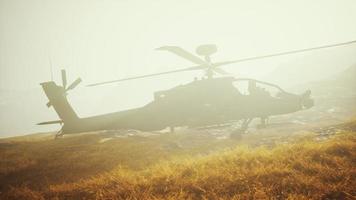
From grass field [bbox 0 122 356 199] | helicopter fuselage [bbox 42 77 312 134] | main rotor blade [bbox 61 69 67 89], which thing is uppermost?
main rotor blade [bbox 61 69 67 89]

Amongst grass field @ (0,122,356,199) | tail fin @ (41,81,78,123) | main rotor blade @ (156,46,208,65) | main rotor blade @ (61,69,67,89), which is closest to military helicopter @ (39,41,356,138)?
main rotor blade @ (156,46,208,65)

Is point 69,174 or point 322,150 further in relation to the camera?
point 69,174

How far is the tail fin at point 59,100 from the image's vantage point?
1313cm

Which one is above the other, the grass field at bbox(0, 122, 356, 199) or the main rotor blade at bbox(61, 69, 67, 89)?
the main rotor blade at bbox(61, 69, 67, 89)

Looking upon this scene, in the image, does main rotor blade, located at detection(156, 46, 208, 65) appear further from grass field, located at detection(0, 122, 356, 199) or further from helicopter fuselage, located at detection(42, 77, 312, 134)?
grass field, located at detection(0, 122, 356, 199)

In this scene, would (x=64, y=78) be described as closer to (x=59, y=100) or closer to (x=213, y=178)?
(x=59, y=100)

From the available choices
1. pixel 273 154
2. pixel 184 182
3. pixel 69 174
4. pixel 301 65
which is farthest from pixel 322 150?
pixel 301 65

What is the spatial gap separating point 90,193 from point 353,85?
187 feet

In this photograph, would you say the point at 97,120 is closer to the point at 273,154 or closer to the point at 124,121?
the point at 124,121

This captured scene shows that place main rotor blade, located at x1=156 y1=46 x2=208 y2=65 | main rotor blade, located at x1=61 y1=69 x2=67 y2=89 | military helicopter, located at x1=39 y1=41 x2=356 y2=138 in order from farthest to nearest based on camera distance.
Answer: main rotor blade, located at x1=61 y1=69 x2=67 y2=89, military helicopter, located at x1=39 y1=41 x2=356 y2=138, main rotor blade, located at x1=156 y1=46 x2=208 y2=65

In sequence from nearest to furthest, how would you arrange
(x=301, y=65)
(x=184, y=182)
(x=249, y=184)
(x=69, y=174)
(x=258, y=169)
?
(x=249, y=184)
(x=184, y=182)
(x=258, y=169)
(x=69, y=174)
(x=301, y=65)

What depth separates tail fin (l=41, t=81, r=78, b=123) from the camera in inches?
517

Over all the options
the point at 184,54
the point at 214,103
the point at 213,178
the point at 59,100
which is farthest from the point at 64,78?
the point at 213,178

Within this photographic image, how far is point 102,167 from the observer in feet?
37.4
